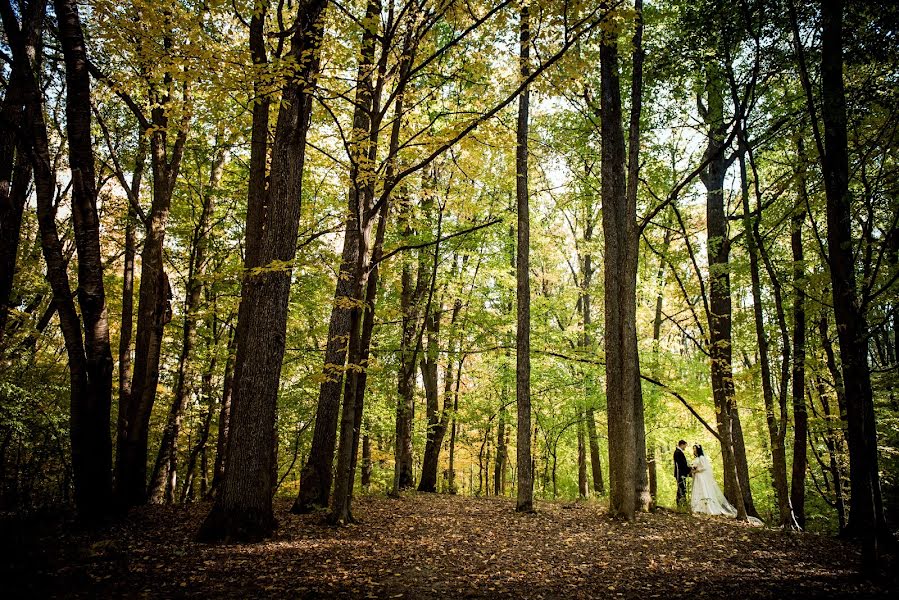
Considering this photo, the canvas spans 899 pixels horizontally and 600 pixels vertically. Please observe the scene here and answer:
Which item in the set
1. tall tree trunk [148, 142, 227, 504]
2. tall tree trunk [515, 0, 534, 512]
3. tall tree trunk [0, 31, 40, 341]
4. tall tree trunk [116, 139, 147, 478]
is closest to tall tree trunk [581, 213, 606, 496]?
tall tree trunk [515, 0, 534, 512]

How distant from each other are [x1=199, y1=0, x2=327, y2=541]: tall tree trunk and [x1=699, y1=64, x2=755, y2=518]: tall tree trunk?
284 inches

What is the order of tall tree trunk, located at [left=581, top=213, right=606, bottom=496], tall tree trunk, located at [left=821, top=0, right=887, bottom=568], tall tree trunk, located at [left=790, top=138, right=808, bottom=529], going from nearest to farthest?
tall tree trunk, located at [left=821, top=0, right=887, bottom=568] < tall tree trunk, located at [left=790, top=138, right=808, bottom=529] < tall tree trunk, located at [left=581, top=213, right=606, bottom=496]

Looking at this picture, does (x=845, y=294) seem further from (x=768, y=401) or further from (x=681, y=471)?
(x=681, y=471)

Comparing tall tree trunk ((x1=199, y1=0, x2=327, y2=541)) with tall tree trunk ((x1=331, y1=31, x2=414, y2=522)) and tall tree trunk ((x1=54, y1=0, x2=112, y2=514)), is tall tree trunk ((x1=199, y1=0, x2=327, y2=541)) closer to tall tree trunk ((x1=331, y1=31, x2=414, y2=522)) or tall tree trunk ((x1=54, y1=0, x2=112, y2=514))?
tall tree trunk ((x1=331, y1=31, x2=414, y2=522))

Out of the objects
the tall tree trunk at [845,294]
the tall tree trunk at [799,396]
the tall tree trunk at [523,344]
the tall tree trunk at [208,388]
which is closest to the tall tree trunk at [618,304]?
the tall tree trunk at [523,344]

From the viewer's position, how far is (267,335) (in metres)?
5.98

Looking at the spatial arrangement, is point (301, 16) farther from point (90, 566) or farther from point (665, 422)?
point (665, 422)

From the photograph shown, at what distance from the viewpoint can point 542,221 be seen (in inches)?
609

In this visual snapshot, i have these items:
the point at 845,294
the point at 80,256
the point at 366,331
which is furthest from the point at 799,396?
the point at 80,256

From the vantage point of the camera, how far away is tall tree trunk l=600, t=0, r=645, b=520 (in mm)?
7949

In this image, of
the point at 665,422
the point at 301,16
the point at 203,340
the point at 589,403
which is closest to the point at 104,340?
the point at 301,16

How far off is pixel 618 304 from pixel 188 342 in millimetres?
9062

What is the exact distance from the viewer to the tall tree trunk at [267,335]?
221 inches

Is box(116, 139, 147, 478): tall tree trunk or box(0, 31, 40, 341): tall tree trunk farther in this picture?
box(116, 139, 147, 478): tall tree trunk
